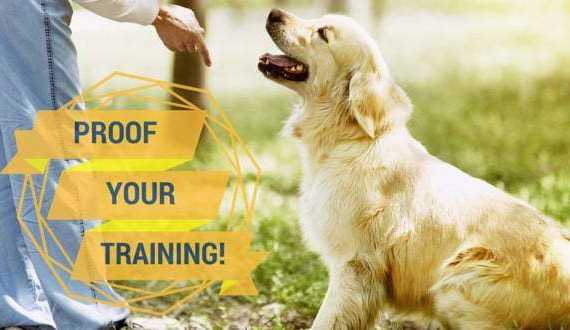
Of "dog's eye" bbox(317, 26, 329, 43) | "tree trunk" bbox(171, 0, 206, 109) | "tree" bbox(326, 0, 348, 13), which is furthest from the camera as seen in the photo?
"tree" bbox(326, 0, 348, 13)

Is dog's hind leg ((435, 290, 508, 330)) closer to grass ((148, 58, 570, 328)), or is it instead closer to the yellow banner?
grass ((148, 58, 570, 328))

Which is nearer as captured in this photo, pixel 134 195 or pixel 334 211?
pixel 334 211

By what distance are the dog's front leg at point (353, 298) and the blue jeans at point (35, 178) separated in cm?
104

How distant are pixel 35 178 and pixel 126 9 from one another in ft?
2.73

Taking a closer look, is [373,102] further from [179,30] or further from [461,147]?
[461,147]

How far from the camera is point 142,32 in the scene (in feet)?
43.6

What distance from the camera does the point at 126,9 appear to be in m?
3.71

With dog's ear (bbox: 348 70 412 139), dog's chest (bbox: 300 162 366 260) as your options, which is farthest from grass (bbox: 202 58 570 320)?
dog's ear (bbox: 348 70 412 139)

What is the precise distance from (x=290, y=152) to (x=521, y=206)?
193 inches

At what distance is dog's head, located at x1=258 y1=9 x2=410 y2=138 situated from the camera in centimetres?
380

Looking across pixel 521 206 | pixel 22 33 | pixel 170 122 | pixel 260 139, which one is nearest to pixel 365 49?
pixel 521 206

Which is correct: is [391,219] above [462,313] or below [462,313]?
above

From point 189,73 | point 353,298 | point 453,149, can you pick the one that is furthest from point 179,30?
point 453,149

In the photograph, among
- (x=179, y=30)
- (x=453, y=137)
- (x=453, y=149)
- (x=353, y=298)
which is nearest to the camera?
(x=353, y=298)
